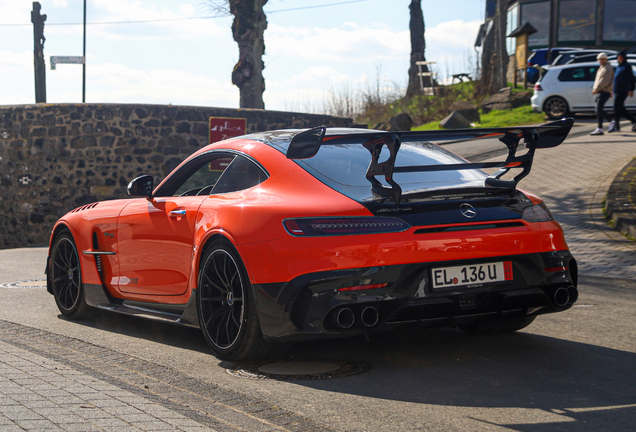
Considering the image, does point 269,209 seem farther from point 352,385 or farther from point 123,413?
point 123,413

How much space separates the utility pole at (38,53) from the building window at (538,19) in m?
25.1

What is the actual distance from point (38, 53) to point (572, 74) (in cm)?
1648

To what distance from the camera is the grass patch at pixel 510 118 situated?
952 inches

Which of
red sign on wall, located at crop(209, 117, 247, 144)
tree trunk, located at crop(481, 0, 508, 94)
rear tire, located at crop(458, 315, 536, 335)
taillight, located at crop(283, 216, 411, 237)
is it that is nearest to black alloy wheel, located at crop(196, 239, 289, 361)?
taillight, located at crop(283, 216, 411, 237)

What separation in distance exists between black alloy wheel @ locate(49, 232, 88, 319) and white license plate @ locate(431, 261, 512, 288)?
11.0 ft

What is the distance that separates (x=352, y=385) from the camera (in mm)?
4016

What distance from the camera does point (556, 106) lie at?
77.8ft

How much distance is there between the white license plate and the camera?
412cm

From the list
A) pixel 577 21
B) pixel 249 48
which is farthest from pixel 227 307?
pixel 577 21

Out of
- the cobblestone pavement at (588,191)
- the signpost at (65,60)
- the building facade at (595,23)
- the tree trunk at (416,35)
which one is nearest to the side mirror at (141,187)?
the cobblestone pavement at (588,191)

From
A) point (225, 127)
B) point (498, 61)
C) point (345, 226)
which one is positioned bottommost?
point (345, 226)

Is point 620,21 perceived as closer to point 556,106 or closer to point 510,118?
point 510,118

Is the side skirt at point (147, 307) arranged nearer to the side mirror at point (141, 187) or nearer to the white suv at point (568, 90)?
the side mirror at point (141, 187)

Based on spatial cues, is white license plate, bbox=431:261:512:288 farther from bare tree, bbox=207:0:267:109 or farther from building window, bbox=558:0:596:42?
building window, bbox=558:0:596:42
